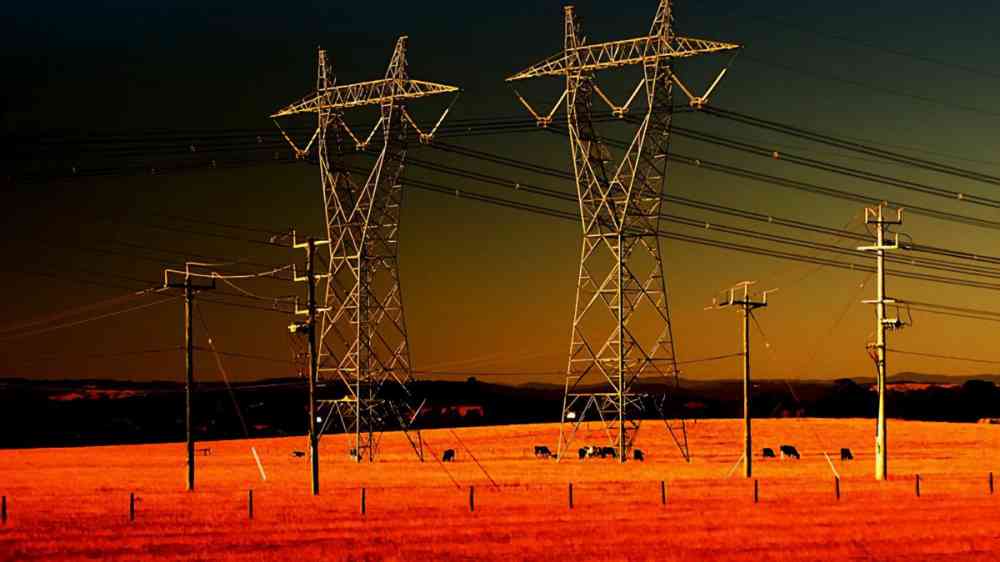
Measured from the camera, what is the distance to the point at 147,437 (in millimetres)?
165750

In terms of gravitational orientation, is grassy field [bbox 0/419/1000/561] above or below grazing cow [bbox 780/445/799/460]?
above

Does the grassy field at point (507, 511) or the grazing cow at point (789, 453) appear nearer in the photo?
the grassy field at point (507, 511)

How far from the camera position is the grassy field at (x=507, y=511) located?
41375 mm

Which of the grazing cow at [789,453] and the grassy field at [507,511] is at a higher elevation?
the grassy field at [507,511]

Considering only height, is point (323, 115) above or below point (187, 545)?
above

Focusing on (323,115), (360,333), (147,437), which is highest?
(323,115)

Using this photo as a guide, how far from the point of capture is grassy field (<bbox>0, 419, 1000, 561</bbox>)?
136 feet

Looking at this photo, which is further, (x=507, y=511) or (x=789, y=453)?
(x=789, y=453)

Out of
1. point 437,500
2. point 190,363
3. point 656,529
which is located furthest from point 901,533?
point 190,363

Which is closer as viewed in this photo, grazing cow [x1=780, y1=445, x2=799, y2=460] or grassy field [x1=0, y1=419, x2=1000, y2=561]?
grassy field [x1=0, y1=419, x2=1000, y2=561]

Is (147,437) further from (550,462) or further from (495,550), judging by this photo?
(495,550)

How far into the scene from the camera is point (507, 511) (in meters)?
53.0

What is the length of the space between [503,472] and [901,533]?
39685 millimetres

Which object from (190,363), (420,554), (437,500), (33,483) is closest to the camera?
(420,554)
